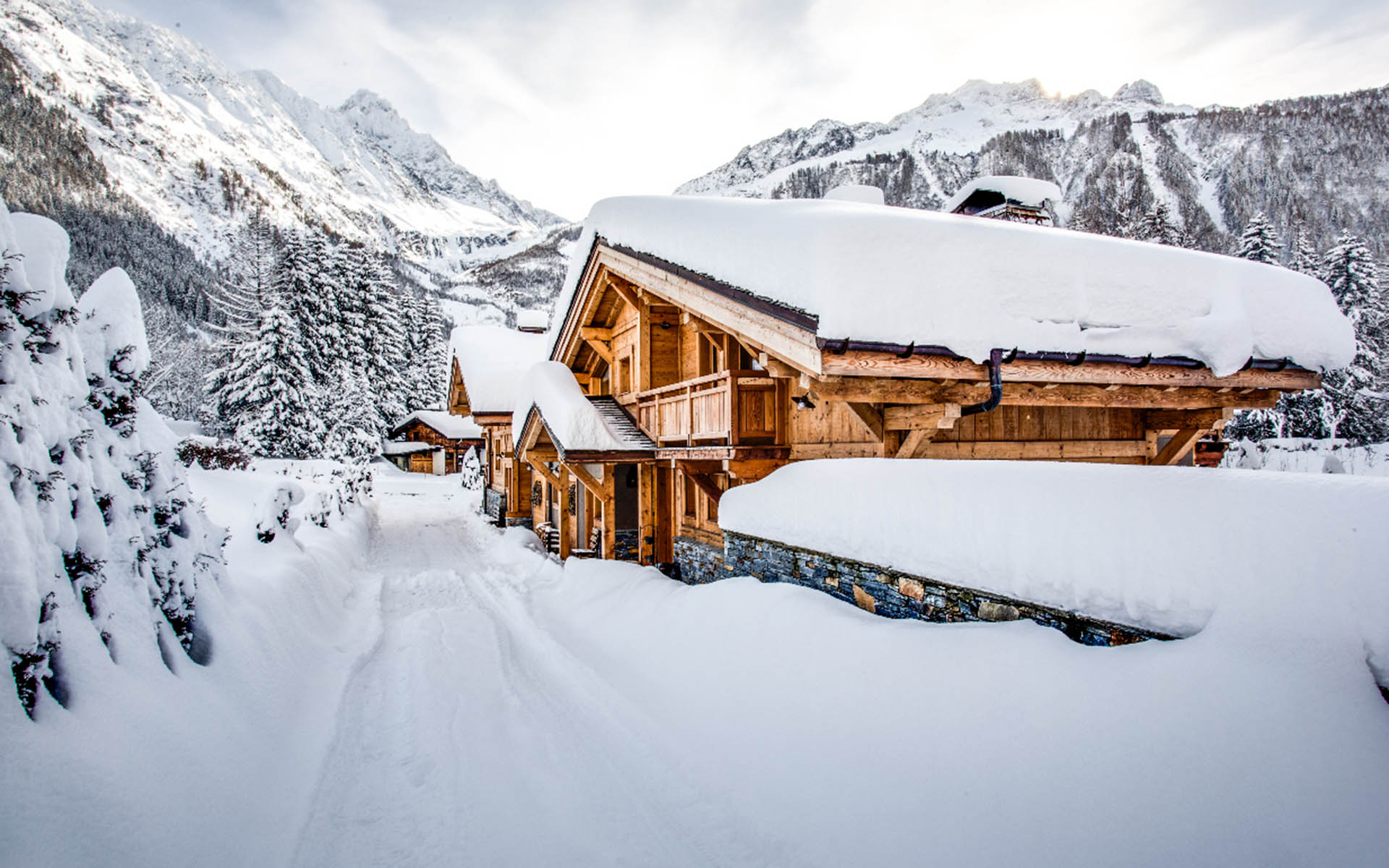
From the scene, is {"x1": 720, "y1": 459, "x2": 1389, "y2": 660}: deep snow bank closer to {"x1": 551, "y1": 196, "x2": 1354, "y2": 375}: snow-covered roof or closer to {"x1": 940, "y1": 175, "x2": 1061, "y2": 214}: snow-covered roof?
{"x1": 551, "y1": 196, "x2": 1354, "y2": 375}: snow-covered roof

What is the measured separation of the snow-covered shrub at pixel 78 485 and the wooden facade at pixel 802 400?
5.61 metres

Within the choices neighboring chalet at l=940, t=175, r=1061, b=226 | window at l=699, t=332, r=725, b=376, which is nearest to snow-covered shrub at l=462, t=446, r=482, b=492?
window at l=699, t=332, r=725, b=376

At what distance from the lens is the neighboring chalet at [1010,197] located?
14.3 m

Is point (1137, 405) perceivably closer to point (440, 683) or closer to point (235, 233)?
point (440, 683)

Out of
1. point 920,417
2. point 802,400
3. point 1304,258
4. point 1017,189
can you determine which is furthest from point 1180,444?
point 1304,258

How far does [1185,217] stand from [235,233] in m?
167

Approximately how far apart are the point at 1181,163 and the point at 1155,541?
114 meters

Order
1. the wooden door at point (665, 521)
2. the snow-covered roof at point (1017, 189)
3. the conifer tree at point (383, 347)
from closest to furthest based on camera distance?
the wooden door at point (665, 521) < the snow-covered roof at point (1017, 189) < the conifer tree at point (383, 347)

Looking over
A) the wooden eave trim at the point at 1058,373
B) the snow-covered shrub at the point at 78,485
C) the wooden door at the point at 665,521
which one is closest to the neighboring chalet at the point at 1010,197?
the wooden eave trim at the point at 1058,373

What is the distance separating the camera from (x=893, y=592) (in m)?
5.31

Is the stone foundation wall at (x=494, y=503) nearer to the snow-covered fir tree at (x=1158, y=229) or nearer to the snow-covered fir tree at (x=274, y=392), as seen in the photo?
the snow-covered fir tree at (x=274, y=392)

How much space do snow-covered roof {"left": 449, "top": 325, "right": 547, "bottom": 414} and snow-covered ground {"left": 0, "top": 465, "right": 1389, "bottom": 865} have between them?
1540cm

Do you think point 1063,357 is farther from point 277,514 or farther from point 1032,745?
point 277,514

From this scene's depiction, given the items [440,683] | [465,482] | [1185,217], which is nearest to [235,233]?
[465,482]
